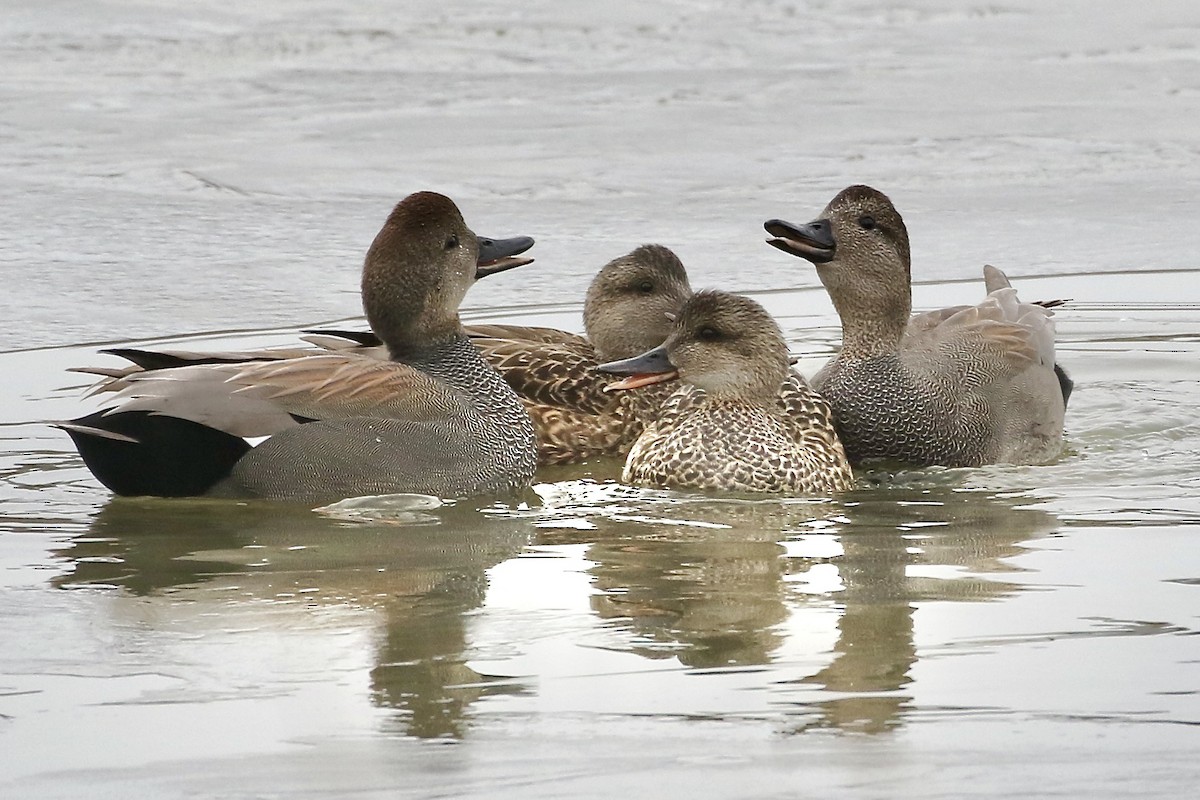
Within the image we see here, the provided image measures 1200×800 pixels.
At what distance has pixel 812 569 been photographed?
18.2 ft

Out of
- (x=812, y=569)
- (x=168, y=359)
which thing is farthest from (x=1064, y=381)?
(x=168, y=359)

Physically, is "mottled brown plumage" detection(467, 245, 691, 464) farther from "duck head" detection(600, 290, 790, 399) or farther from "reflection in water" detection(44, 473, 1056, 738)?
"reflection in water" detection(44, 473, 1056, 738)

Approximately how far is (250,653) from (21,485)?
2.31 meters

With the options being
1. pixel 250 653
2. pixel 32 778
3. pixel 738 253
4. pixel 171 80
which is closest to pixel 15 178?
pixel 171 80

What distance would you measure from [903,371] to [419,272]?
1.86 m

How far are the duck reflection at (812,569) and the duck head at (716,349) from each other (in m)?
0.56

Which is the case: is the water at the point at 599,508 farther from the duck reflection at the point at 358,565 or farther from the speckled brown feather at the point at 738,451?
the speckled brown feather at the point at 738,451

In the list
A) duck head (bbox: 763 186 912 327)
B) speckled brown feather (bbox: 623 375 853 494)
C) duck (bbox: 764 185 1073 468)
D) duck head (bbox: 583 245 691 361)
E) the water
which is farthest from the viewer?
duck head (bbox: 583 245 691 361)

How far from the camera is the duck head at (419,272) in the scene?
276 inches

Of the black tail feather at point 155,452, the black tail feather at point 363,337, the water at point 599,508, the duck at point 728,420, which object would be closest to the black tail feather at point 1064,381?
the water at point 599,508

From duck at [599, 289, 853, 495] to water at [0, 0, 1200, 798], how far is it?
188mm

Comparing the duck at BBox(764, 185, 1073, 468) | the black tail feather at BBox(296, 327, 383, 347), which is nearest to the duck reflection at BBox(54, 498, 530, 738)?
the black tail feather at BBox(296, 327, 383, 347)

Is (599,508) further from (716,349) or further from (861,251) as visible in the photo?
(861,251)

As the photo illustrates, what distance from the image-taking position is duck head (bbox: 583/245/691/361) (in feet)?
26.2
